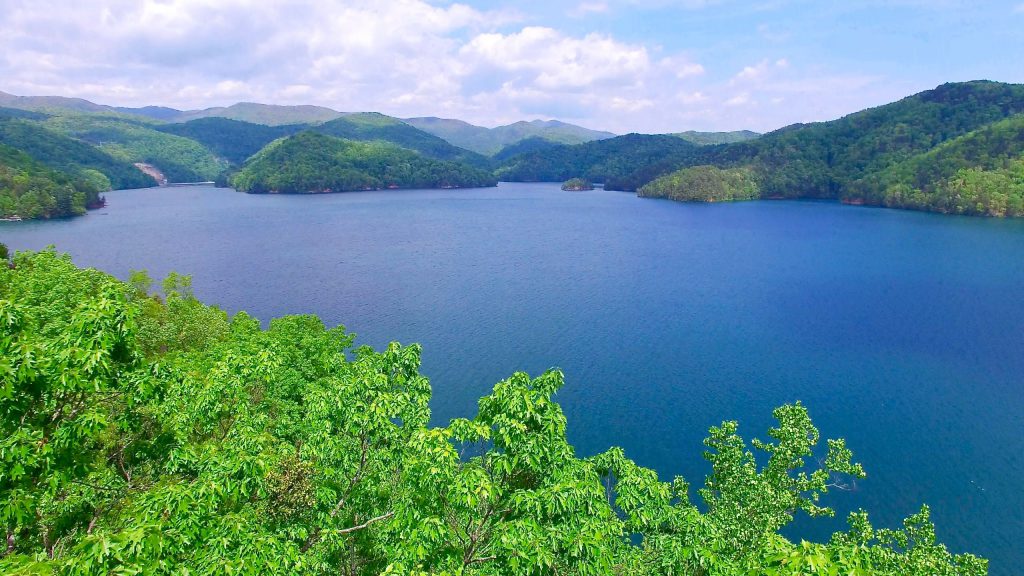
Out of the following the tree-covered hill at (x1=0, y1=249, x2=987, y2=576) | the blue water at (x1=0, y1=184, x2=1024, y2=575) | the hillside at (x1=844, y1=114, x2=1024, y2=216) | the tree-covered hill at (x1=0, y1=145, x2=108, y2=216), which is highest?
the hillside at (x1=844, y1=114, x2=1024, y2=216)

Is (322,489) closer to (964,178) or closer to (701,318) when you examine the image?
(701,318)

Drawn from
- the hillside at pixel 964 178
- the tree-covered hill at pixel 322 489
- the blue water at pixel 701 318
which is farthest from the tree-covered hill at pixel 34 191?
the hillside at pixel 964 178

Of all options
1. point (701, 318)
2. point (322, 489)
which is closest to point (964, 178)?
point (701, 318)

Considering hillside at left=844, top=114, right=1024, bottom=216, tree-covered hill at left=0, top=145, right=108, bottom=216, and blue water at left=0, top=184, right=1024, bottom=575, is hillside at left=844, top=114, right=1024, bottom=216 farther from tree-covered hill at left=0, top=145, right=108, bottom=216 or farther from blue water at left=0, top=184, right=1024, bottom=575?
tree-covered hill at left=0, top=145, right=108, bottom=216

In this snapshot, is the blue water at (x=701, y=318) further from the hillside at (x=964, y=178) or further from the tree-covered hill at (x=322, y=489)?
the tree-covered hill at (x=322, y=489)

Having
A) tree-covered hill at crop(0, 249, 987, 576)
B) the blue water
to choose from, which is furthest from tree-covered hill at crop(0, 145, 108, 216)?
tree-covered hill at crop(0, 249, 987, 576)

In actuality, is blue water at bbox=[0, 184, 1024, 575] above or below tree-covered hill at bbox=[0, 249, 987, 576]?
below

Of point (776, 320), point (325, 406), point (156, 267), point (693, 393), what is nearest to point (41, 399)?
point (325, 406)
